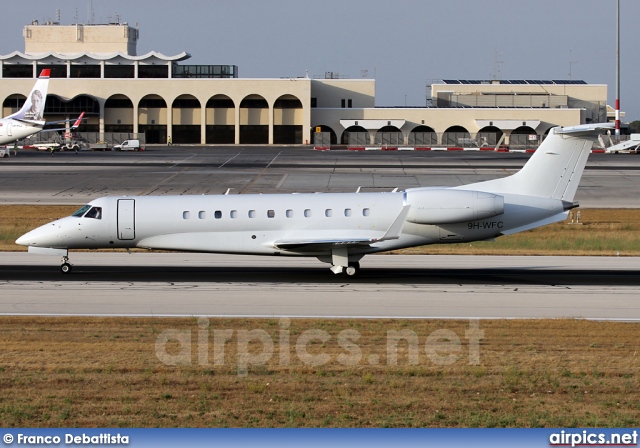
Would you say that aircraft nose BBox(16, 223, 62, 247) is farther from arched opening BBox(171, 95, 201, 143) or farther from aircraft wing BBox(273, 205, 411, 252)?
arched opening BBox(171, 95, 201, 143)

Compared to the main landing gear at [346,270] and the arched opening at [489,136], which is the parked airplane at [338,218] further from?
the arched opening at [489,136]

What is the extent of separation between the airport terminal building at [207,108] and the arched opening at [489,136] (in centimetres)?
34

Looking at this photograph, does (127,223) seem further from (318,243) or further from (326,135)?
(326,135)

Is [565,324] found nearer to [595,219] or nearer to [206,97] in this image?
[595,219]

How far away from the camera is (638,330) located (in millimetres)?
19156

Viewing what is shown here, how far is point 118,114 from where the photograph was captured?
121 m

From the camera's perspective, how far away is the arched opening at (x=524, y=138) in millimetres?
111812

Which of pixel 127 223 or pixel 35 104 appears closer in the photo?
pixel 127 223

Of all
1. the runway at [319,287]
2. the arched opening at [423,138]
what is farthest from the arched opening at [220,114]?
the runway at [319,287]

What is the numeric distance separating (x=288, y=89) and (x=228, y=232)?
94366 mm

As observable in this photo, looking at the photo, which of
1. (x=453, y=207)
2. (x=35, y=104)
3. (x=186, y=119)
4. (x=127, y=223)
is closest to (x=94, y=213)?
(x=127, y=223)

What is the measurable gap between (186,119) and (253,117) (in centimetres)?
874

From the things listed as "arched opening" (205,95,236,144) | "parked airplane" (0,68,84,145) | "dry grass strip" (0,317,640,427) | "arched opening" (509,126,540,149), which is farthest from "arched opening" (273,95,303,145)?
"dry grass strip" (0,317,640,427)

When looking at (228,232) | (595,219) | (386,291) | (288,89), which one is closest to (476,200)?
(386,291)
